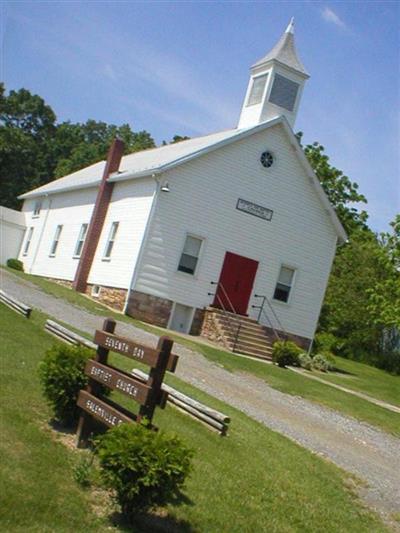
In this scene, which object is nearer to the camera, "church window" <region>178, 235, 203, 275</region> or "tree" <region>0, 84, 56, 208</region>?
"church window" <region>178, 235, 203, 275</region>

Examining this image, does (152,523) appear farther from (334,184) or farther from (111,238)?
(334,184)

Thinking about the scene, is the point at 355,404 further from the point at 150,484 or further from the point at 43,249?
the point at 43,249

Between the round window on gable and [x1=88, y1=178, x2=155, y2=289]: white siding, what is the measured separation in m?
4.67

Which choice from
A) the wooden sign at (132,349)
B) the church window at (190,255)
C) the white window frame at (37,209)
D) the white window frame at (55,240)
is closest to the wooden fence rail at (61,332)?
the wooden sign at (132,349)

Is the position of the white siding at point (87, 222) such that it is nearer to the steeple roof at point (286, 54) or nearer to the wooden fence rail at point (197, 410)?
the steeple roof at point (286, 54)

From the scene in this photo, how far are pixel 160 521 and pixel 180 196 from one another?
2059 centimetres

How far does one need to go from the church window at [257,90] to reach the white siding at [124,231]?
5.82 meters

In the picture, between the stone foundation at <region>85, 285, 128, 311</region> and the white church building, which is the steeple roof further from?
the stone foundation at <region>85, 285, 128, 311</region>

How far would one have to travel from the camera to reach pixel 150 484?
6.87 m

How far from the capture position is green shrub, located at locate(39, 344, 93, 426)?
9.38 meters

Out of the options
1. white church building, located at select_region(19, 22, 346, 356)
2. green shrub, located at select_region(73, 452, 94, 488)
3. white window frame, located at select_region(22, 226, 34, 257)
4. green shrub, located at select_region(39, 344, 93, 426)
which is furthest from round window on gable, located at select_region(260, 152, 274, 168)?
green shrub, located at select_region(73, 452, 94, 488)

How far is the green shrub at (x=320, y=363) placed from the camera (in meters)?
28.2

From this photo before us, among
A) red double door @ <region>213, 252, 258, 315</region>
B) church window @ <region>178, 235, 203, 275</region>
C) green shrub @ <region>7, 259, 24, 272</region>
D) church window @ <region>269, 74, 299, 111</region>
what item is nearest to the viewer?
church window @ <region>178, 235, 203, 275</region>

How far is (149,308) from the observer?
27.3 meters
